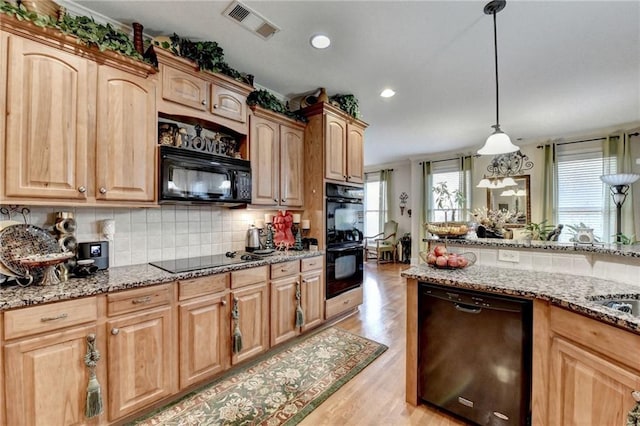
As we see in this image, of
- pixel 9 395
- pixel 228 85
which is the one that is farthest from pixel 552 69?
pixel 9 395

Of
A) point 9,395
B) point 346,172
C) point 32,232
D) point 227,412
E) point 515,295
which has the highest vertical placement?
point 346,172

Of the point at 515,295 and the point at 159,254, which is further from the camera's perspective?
the point at 159,254

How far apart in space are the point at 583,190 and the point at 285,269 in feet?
18.5

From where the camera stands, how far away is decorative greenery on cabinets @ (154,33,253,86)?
207cm

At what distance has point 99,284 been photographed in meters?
1.58

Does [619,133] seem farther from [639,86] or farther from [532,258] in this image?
[532,258]

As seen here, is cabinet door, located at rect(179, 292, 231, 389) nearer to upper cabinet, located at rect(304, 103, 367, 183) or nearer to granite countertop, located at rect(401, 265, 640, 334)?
granite countertop, located at rect(401, 265, 640, 334)

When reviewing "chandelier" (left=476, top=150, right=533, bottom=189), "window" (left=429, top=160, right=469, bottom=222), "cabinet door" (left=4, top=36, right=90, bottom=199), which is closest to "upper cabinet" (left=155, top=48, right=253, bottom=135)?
"cabinet door" (left=4, top=36, right=90, bottom=199)

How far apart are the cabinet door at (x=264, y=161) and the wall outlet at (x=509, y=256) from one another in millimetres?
2053

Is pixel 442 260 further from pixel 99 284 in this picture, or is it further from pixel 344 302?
pixel 99 284

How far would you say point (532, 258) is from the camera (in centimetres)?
191

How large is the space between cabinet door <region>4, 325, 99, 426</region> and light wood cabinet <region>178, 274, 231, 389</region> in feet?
1.60

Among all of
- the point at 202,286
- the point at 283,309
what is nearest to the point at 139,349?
the point at 202,286

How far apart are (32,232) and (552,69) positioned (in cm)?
445
